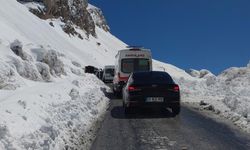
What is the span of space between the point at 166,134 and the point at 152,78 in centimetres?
489

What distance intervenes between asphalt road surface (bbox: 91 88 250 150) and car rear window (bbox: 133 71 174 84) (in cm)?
130

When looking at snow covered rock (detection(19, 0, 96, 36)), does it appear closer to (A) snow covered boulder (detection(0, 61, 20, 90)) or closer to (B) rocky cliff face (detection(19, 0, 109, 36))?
(B) rocky cliff face (detection(19, 0, 109, 36))

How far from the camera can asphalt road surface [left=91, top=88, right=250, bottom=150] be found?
29.3 feet

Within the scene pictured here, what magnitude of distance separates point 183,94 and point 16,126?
17426 millimetres

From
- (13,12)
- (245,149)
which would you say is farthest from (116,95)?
(13,12)

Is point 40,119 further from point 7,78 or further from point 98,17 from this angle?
point 98,17

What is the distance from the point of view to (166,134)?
10320mm

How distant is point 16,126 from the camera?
7992mm

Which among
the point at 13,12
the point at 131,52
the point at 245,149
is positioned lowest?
the point at 245,149

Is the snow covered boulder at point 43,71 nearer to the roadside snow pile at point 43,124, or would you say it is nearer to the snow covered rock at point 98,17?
the roadside snow pile at point 43,124

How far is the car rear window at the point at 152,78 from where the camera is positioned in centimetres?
1472

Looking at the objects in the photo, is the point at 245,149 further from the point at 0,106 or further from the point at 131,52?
the point at 131,52

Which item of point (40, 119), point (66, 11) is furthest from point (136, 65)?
point (66, 11)

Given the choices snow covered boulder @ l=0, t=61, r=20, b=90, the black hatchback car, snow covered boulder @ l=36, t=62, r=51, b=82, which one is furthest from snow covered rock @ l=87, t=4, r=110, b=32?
the black hatchback car
